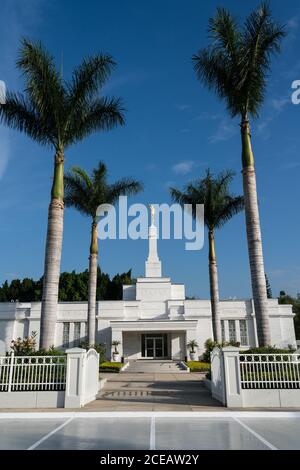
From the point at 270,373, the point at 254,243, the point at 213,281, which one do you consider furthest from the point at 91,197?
the point at 270,373

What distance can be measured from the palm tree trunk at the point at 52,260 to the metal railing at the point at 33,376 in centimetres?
155

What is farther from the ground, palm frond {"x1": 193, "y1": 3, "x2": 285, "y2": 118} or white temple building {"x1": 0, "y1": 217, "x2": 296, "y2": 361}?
palm frond {"x1": 193, "y1": 3, "x2": 285, "y2": 118}

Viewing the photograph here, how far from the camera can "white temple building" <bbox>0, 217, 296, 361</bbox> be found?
101 ft

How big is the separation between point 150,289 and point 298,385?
2498 cm

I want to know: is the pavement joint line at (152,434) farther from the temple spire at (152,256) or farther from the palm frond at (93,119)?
the temple spire at (152,256)

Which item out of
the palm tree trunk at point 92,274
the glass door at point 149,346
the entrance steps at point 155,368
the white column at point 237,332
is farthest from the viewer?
the glass door at point 149,346

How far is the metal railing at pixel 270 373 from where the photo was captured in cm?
1022

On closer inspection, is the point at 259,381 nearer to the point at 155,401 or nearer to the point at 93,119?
the point at 155,401

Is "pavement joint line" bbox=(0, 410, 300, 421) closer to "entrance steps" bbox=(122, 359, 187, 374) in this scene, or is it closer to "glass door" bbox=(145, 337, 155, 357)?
"entrance steps" bbox=(122, 359, 187, 374)

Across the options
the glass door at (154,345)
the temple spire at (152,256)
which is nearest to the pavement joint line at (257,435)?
the glass door at (154,345)

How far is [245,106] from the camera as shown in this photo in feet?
46.4

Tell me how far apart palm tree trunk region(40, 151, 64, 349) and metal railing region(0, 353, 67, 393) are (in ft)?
5.08

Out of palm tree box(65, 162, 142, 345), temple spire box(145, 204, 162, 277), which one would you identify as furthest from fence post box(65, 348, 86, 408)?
temple spire box(145, 204, 162, 277)

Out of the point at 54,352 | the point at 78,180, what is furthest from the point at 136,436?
the point at 78,180
